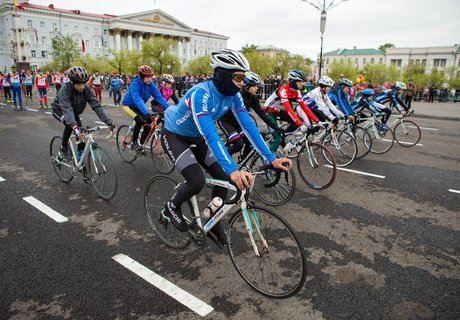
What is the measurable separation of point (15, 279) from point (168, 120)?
7.61 ft

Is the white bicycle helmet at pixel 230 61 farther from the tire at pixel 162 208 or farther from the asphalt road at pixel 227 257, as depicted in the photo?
the asphalt road at pixel 227 257

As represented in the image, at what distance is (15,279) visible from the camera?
337 centimetres

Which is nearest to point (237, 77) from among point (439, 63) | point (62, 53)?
point (62, 53)

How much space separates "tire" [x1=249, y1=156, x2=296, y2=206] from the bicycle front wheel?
209cm

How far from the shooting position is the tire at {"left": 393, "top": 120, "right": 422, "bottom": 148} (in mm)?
10219

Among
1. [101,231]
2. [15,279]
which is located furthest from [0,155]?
[15,279]

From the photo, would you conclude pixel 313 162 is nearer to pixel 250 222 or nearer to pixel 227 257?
pixel 227 257

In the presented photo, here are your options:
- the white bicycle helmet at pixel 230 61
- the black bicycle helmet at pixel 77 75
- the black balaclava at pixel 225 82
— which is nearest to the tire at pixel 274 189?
the black balaclava at pixel 225 82

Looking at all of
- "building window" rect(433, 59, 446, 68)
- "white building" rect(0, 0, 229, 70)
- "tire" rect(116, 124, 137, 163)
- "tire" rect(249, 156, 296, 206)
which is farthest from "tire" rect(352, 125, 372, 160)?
"building window" rect(433, 59, 446, 68)

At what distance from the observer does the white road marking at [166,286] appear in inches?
117

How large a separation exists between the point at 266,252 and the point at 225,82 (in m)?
1.72

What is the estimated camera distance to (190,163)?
342 centimetres

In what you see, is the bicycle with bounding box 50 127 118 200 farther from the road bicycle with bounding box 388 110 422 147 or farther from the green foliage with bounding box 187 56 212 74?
the green foliage with bounding box 187 56 212 74

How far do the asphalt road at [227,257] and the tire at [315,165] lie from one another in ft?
0.73
